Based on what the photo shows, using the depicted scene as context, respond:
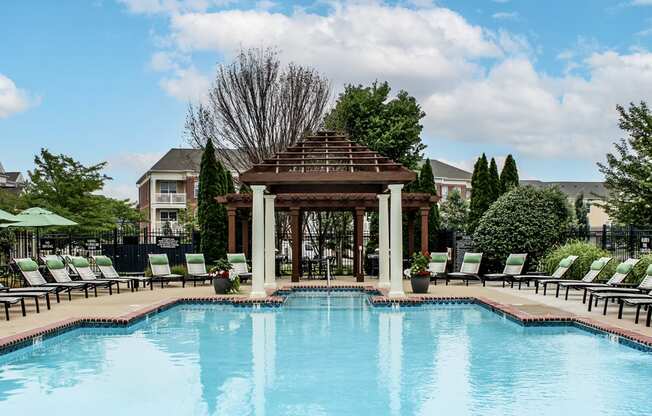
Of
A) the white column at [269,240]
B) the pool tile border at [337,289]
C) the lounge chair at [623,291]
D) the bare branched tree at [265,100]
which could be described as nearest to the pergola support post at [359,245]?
the pool tile border at [337,289]

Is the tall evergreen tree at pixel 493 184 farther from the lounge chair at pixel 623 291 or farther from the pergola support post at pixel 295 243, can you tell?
the lounge chair at pixel 623 291

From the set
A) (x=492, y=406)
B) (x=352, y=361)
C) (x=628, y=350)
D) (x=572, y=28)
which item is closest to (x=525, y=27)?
A: (x=572, y=28)

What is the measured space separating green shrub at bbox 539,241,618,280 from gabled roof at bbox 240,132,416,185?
6.05 meters

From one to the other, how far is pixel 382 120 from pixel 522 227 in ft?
37.3

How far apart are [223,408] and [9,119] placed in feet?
77.8

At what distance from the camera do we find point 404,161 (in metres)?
34.3

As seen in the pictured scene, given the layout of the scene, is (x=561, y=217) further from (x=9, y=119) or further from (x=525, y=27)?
(x=9, y=119)

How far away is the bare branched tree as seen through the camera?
31266 millimetres

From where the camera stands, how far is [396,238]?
673 inches

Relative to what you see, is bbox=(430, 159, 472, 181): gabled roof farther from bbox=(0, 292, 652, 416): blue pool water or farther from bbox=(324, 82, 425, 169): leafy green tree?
bbox=(0, 292, 652, 416): blue pool water

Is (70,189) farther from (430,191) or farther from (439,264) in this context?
(439,264)

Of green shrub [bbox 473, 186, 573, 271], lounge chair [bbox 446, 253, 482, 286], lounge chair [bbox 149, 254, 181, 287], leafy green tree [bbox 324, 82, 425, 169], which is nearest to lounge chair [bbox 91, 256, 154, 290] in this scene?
lounge chair [bbox 149, 254, 181, 287]

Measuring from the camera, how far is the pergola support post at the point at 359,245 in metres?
23.1

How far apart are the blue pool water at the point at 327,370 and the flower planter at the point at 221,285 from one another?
13.1ft
